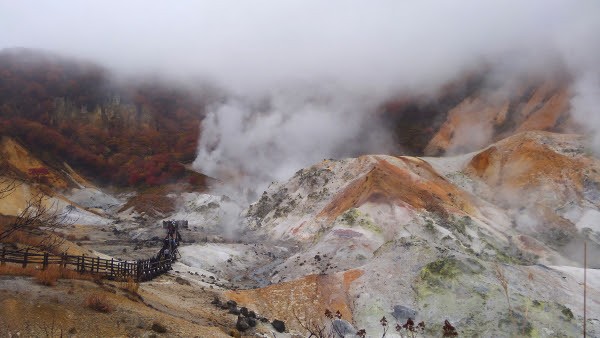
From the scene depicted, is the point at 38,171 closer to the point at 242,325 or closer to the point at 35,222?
the point at 242,325

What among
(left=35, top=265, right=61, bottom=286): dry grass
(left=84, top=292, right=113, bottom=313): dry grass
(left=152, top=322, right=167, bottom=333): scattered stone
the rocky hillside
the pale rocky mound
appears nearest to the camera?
(left=152, top=322, right=167, bottom=333): scattered stone

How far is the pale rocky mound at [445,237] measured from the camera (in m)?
19.8

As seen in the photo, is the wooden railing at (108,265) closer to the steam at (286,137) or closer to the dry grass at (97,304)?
the dry grass at (97,304)

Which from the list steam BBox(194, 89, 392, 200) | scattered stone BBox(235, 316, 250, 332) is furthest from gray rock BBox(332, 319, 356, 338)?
steam BBox(194, 89, 392, 200)

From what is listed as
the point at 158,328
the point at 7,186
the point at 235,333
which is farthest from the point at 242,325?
the point at 7,186

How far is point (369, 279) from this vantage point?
76.3 ft

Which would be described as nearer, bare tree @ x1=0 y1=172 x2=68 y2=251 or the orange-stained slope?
bare tree @ x1=0 y1=172 x2=68 y2=251

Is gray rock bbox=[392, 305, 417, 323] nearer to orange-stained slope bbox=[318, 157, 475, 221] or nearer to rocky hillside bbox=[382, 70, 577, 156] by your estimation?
orange-stained slope bbox=[318, 157, 475, 221]

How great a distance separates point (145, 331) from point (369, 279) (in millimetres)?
13053

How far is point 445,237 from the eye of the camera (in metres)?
34.4

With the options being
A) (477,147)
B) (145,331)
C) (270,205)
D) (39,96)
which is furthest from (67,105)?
(145,331)

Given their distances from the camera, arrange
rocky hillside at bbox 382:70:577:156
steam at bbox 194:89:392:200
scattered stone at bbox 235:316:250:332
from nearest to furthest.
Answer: scattered stone at bbox 235:316:250:332 → rocky hillside at bbox 382:70:577:156 → steam at bbox 194:89:392:200

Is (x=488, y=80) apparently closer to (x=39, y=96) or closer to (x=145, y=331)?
(x=145, y=331)

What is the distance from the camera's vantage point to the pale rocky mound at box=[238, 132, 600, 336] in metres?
19.8
